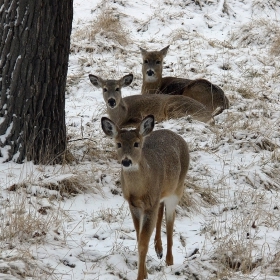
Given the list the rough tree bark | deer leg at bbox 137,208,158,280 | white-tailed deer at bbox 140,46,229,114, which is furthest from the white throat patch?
white-tailed deer at bbox 140,46,229,114

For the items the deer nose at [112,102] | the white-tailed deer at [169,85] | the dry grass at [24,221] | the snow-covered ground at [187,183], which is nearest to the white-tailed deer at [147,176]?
the snow-covered ground at [187,183]

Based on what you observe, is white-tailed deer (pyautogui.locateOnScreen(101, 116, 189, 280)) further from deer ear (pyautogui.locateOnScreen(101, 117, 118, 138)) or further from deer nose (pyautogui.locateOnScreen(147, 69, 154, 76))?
deer nose (pyautogui.locateOnScreen(147, 69, 154, 76))

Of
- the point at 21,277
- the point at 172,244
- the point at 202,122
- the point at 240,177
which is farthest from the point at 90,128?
the point at 21,277

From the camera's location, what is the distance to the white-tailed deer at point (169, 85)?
34.2 feet

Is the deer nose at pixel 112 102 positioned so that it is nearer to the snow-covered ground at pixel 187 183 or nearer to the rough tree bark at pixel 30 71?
the snow-covered ground at pixel 187 183

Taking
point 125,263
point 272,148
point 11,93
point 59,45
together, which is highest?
point 59,45

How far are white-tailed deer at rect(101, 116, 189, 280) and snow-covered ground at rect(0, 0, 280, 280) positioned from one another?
0.32m

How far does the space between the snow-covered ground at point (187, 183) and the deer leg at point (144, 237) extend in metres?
0.15

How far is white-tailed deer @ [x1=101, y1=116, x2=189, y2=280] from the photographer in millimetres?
4992

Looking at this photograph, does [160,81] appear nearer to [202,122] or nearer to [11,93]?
[202,122]

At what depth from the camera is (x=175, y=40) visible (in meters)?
13.5

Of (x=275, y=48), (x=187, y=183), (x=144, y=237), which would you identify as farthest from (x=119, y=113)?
(x=144, y=237)

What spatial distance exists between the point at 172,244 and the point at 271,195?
1959mm

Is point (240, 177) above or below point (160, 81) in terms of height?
below
